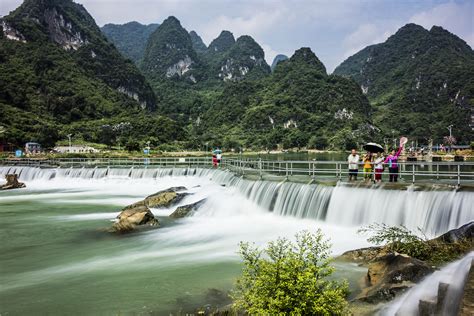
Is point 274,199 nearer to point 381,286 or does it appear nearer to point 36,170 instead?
point 381,286

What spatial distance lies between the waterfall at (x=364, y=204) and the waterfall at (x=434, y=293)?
605 centimetres

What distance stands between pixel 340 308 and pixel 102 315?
6105 millimetres

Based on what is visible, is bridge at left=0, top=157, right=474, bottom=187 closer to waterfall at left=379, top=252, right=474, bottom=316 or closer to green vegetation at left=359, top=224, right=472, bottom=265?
green vegetation at left=359, top=224, right=472, bottom=265

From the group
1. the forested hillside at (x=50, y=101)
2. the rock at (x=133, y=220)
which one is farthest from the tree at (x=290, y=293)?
the forested hillside at (x=50, y=101)

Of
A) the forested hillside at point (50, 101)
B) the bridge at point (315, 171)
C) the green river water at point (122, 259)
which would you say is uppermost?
the forested hillside at point (50, 101)

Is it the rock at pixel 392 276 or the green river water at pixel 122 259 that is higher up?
the rock at pixel 392 276

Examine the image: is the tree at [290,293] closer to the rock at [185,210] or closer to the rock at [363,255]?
the rock at [363,255]

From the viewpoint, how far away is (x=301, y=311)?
569cm

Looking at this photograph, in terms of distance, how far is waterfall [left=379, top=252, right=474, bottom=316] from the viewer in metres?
5.99

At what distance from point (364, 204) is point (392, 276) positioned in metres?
8.95

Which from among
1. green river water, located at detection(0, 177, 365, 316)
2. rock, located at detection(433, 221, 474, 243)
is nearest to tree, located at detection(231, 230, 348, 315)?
green river water, located at detection(0, 177, 365, 316)

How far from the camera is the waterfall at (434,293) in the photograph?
599cm

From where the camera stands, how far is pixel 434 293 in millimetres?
6984

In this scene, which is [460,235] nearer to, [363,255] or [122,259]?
[363,255]
